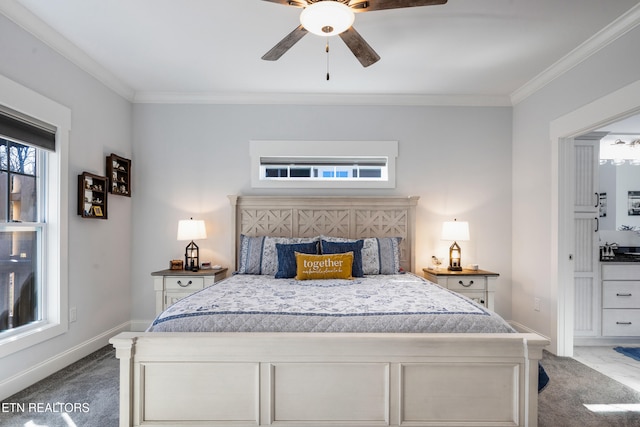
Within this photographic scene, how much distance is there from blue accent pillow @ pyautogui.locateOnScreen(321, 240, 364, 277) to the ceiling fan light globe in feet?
6.31

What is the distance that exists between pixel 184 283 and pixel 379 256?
193 cm

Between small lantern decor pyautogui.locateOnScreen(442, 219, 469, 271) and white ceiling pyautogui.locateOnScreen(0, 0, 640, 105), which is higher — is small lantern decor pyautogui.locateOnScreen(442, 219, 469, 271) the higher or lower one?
the lower one

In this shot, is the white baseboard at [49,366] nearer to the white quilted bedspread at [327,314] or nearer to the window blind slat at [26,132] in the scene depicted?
the white quilted bedspread at [327,314]

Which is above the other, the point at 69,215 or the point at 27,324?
the point at 69,215

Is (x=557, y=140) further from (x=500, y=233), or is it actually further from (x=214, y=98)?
(x=214, y=98)

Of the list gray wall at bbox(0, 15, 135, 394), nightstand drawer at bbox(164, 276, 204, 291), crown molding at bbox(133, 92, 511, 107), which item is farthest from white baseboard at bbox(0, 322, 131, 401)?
crown molding at bbox(133, 92, 511, 107)

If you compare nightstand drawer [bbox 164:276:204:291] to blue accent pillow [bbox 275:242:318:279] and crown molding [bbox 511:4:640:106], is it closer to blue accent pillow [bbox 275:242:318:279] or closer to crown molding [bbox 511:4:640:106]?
blue accent pillow [bbox 275:242:318:279]

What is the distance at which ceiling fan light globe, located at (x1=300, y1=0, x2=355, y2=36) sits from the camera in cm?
177

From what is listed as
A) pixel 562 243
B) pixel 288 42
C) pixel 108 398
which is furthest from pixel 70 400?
pixel 562 243

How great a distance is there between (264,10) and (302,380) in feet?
7.68

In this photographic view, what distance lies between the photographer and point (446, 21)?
2514 mm

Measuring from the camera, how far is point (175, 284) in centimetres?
342

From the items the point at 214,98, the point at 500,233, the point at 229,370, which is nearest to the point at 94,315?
the point at 229,370

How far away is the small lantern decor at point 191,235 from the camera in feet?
11.7
